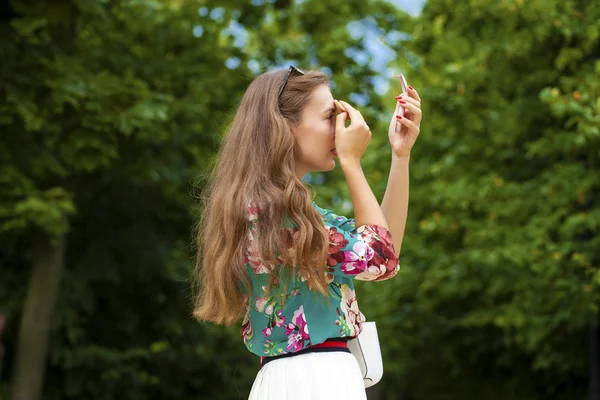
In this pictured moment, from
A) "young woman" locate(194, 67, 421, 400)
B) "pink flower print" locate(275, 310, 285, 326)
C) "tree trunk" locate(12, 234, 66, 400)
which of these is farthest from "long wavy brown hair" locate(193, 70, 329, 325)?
"tree trunk" locate(12, 234, 66, 400)

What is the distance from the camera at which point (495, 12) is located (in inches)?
359

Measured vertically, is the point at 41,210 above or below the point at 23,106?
below

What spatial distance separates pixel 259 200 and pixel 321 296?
28cm

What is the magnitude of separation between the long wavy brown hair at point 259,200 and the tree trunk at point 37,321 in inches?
256

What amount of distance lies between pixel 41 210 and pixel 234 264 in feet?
17.8

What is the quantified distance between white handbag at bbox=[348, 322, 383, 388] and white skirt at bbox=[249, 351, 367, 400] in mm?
62

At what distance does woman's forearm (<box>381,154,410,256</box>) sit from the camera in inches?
101

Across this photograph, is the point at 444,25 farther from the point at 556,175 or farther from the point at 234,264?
the point at 234,264

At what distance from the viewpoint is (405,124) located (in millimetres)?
2545

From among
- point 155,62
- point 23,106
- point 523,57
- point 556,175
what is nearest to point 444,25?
point 523,57

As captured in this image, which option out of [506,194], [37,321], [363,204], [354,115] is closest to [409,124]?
[354,115]

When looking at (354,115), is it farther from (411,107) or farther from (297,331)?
(297,331)

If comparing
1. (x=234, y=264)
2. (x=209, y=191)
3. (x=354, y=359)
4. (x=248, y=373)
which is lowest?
(x=354, y=359)

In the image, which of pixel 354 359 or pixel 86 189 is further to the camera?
pixel 86 189
